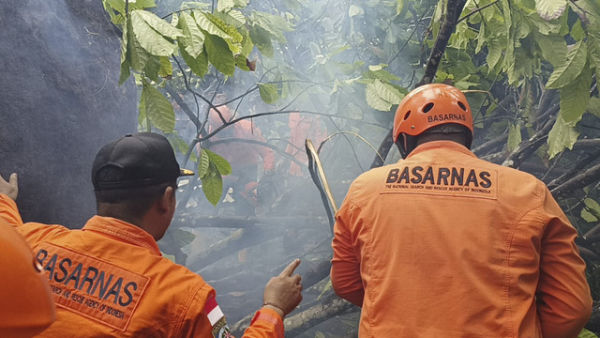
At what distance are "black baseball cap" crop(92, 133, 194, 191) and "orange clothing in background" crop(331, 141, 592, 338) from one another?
0.93m

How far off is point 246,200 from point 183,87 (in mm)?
2636

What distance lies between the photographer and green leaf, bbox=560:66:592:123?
234 cm

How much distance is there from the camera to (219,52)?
2340mm

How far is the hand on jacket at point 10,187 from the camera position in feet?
7.77

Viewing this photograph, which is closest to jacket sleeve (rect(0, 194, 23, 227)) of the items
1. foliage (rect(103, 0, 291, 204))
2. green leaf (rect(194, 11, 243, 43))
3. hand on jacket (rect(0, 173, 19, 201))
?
hand on jacket (rect(0, 173, 19, 201))

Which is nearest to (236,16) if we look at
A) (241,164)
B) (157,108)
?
(157,108)

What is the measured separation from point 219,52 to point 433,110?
1114mm

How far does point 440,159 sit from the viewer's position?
6.59 ft

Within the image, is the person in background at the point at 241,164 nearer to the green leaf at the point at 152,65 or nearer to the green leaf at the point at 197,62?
the green leaf at the point at 197,62

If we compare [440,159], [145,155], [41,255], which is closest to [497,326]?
[440,159]

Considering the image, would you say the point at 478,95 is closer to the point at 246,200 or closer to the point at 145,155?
the point at 145,155

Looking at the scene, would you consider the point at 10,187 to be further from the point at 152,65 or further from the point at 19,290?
the point at 19,290

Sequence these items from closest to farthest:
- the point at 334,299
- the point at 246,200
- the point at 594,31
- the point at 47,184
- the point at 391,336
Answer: the point at 391,336, the point at 594,31, the point at 47,184, the point at 334,299, the point at 246,200

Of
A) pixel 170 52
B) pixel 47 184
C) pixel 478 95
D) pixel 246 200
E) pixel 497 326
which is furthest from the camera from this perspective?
pixel 246 200
